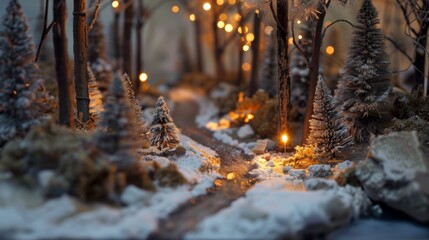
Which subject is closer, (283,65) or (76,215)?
(76,215)

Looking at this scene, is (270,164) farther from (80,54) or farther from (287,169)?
(80,54)

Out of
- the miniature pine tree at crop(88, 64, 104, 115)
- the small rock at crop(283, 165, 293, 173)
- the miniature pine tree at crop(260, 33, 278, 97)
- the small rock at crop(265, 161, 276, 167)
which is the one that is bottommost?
the small rock at crop(283, 165, 293, 173)

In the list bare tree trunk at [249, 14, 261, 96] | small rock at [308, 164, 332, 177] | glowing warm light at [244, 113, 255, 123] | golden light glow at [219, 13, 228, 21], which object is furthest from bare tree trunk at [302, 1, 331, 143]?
golden light glow at [219, 13, 228, 21]

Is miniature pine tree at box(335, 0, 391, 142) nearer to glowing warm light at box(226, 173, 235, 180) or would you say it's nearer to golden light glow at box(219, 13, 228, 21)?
glowing warm light at box(226, 173, 235, 180)

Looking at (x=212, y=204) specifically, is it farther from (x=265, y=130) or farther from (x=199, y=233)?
(x=265, y=130)

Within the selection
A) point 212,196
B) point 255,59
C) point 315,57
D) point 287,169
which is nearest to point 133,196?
point 212,196

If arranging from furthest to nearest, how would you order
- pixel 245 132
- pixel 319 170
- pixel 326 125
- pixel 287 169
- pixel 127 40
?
1. pixel 127 40
2. pixel 245 132
3. pixel 326 125
4. pixel 287 169
5. pixel 319 170

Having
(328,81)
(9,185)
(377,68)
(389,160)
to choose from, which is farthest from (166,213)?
(328,81)
